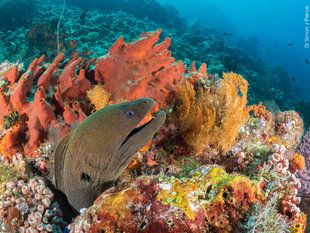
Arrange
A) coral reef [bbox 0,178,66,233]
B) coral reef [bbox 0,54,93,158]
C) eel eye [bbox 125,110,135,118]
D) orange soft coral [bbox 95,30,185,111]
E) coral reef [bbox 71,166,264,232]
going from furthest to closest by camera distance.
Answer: orange soft coral [bbox 95,30,185,111], coral reef [bbox 0,54,93,158], coral reef [bbox 0,178,66,233], eel eye [bbox 125,110,135,118], coral reef [bbox 71,166,264,232]

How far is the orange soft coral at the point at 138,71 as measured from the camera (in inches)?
146

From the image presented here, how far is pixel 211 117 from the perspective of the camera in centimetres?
327

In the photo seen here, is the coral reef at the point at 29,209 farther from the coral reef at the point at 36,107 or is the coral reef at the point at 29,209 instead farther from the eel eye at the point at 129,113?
the eel eye at the point at 129,113

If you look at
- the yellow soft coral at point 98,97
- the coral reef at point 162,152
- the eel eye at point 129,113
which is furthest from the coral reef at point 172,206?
the yellow soft coral at point 98,97

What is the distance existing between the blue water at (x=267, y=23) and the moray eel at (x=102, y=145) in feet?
146

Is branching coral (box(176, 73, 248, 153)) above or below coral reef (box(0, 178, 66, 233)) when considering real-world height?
above

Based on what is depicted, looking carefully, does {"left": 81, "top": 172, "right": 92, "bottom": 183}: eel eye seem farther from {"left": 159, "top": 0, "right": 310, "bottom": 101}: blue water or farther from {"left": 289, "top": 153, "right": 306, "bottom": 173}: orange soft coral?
{"left": 159, "top": 0, "right": 310, "bottom": 101}: blue water

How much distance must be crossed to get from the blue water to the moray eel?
44.4 metres

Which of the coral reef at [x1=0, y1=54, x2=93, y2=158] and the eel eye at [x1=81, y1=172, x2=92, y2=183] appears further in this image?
the coral reef at [x1=0, y1=54, x2=93, y2=158]

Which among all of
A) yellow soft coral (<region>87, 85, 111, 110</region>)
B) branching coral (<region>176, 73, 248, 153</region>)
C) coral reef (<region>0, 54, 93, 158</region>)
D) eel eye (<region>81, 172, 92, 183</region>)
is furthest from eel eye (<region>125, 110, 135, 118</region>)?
branching coral (<region>176, 73, 248, 153</region>)

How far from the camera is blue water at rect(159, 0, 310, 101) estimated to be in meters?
54.3

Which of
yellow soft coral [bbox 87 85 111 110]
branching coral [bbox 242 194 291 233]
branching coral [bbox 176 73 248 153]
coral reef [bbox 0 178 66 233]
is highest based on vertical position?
branching coral [bbox 242 194 291 233]

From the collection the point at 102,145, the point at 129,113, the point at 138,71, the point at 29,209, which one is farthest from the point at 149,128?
the point at 138,71

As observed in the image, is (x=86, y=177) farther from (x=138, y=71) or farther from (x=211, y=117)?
(x=138, y=71)
